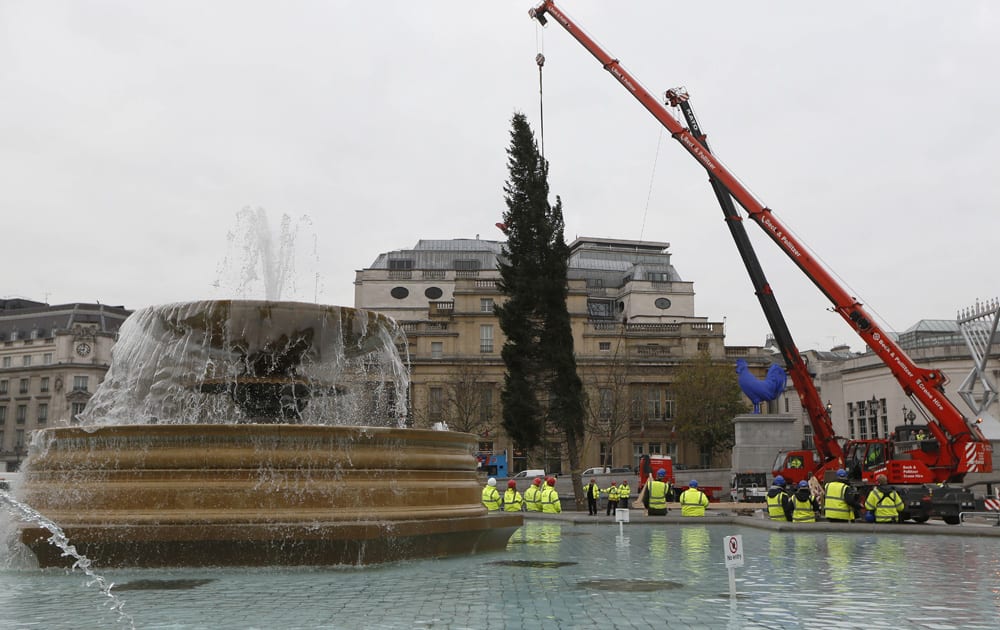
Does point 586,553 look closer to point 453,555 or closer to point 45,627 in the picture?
point 453,555

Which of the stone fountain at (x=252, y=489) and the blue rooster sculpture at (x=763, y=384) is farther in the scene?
the blue rooster sculpture at (x=763, y=384)

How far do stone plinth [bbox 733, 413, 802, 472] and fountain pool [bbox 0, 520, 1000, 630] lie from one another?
25850 millimetres

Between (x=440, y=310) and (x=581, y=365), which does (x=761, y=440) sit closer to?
(x=581, y=365)

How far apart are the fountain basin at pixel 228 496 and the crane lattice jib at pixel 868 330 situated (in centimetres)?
1769

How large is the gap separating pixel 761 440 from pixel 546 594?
31406 mm

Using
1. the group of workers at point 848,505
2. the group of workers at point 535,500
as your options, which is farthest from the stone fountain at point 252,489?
the group of workers at point 535,500

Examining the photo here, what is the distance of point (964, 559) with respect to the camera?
10992 millimetres

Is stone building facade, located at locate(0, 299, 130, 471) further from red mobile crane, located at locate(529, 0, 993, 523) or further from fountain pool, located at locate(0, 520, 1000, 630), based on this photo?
fountain pool, located at locate(0, 520, 1000, 630)

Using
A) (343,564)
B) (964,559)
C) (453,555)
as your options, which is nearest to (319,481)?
(343,564)

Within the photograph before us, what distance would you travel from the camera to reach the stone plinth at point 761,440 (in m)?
36.7

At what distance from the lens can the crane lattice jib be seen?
74.1 feet

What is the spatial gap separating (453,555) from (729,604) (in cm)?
402

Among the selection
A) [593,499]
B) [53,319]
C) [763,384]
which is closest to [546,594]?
[593,499]

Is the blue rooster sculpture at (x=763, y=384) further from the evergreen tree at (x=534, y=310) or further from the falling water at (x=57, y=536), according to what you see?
the falling water at (x=57, y=536)
